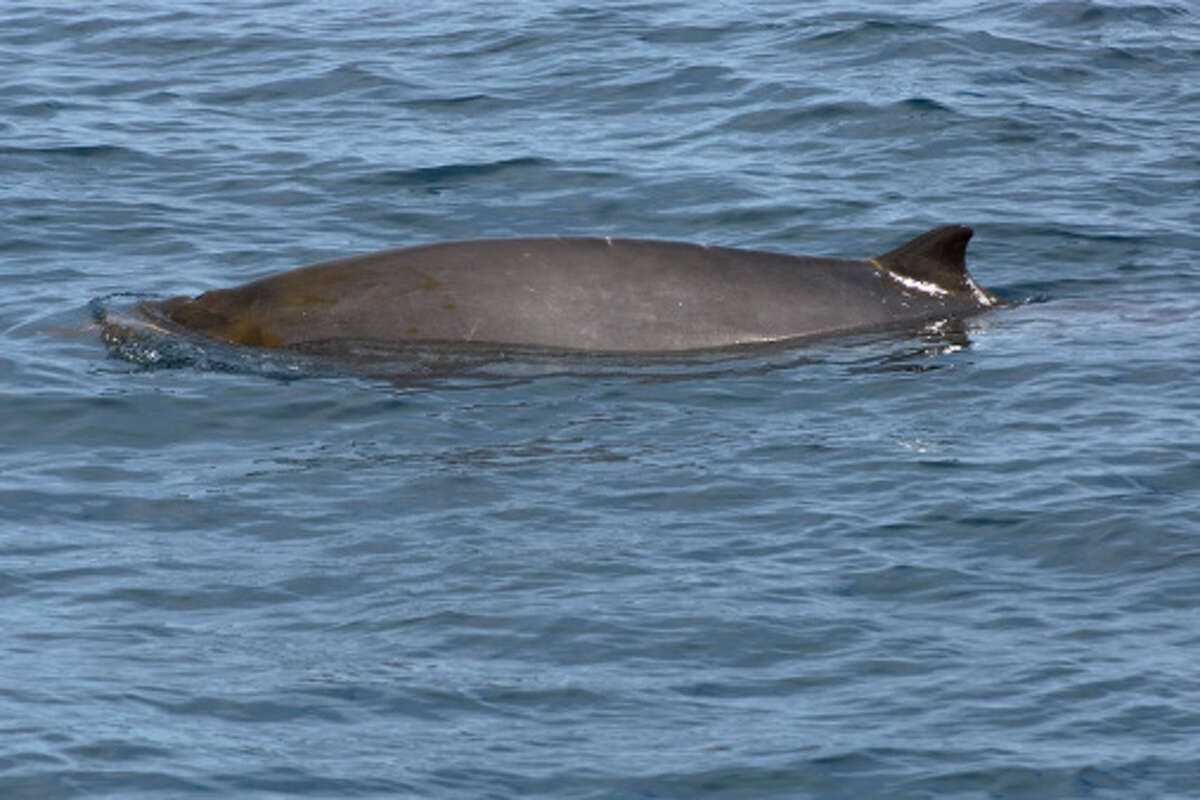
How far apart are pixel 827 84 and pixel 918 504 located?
426 inches

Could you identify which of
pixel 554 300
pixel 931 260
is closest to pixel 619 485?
pixel 554 300

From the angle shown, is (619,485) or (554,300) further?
(554,300)

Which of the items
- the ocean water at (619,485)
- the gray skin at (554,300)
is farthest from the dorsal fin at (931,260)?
the ocean water at (619,485)

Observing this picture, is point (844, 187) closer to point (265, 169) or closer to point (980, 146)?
point (980, 146)

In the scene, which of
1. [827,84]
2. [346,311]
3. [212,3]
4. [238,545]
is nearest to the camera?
[238,545]

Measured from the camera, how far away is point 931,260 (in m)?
13.0

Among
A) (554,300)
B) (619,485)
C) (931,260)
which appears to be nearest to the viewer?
(619,485)

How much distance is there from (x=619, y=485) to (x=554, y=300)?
234cm

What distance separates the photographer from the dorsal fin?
Answer: 1290 centimetres

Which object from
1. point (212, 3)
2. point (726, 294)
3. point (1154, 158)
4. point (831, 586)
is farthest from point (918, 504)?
point (212, 3)

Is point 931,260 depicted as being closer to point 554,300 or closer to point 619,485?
point 554,300

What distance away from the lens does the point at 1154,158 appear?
17500 millimetres

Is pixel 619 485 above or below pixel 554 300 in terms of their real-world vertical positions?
below

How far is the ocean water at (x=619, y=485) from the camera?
759 cm
